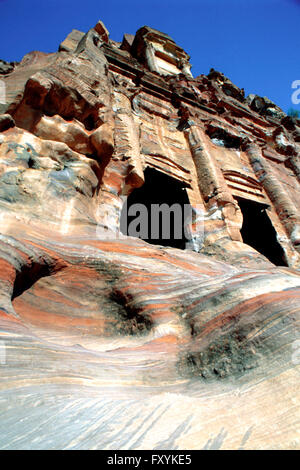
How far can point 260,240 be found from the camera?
8.62 m

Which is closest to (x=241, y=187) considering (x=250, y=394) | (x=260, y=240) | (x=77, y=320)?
(x=260, y=240)

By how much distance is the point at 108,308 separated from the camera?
258 centimetres

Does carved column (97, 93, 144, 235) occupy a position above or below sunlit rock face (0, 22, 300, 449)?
above

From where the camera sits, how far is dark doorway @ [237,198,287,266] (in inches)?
315

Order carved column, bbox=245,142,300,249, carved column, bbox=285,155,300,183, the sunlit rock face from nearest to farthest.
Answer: the sunlit rock face
carved column, bbox=245,142,300,249
carved column, bbox=285,155,300,183

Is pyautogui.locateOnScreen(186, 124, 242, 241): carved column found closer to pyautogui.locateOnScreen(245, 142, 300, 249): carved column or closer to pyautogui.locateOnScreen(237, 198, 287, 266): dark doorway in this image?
pyautogui.locateOnScreen(237, 198, 287, 266): dark doorway

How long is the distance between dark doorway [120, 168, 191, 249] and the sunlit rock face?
2.40 ft

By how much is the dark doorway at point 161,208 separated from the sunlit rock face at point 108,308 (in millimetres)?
732

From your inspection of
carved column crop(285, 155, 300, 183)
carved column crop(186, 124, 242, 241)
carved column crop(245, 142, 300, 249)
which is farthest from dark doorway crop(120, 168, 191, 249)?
carved column crop(285, 155, 300, 183)

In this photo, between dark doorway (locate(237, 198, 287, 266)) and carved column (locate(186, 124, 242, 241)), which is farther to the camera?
dark doorway (locate(237, 198, 287, 266))

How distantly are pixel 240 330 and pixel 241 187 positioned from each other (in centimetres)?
770

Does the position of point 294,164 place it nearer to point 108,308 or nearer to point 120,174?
point 120,174

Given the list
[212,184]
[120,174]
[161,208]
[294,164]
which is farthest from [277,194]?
[120,174]
